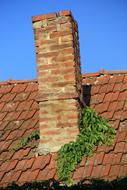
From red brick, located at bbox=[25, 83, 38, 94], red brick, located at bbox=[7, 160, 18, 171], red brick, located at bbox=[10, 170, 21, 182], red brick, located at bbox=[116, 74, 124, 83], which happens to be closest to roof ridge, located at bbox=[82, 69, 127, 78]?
red brick, located at bbox=[116, 74, 124, 83]

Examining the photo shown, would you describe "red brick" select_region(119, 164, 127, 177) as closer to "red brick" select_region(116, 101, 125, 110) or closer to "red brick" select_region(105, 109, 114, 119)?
"red brick" select_region(105, 109, 114, 119)

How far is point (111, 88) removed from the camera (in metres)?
7.92

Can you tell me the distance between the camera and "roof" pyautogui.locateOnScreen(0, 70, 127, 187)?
6.06 m

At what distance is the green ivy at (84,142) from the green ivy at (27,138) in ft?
2.28

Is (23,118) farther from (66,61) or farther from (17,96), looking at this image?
(66,61)

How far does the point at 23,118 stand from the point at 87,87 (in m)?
1.53

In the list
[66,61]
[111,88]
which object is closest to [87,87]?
[111,88]

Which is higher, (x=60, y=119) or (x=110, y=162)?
(x=60, y=119)

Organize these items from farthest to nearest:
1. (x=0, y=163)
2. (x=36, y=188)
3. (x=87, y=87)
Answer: (x=87, y=87), (x=0, y=163), (x=36, y=188)

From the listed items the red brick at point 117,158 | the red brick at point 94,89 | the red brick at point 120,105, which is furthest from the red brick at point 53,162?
the red brick at point 94,89

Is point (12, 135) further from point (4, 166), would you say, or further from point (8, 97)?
point (8, 97)

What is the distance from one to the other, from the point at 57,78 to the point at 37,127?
3.33 feet

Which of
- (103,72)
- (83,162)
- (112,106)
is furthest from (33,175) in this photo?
(103,72)

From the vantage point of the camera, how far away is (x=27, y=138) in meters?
6.93
